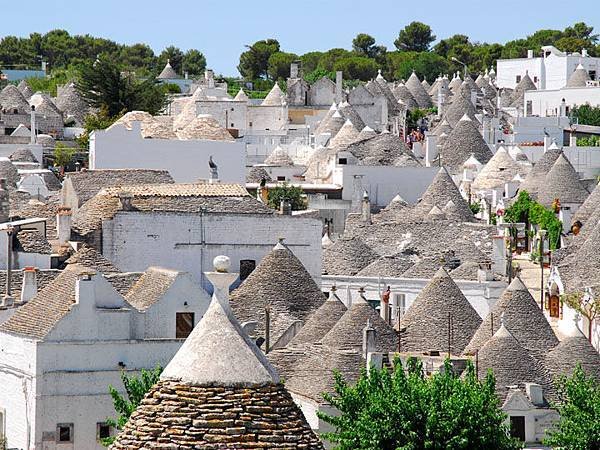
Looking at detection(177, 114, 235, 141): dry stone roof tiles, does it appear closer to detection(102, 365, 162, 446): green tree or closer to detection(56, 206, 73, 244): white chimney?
detection(56, 206, 73, 244): white chimney

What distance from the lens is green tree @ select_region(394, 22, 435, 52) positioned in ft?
536

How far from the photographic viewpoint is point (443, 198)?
64.8 metres

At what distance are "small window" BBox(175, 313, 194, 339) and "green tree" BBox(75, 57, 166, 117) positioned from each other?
47475 millimetres

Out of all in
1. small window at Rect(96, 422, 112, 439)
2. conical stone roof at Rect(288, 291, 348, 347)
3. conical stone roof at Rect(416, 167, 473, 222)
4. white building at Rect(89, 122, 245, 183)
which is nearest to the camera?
small window at Rect(96, 422, 112, 439)

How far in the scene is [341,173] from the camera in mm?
71750

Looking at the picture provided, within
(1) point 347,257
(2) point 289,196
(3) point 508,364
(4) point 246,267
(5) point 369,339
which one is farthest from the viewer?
(2) point 289,196

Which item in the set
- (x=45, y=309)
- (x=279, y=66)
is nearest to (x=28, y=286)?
(x=45, y=309)

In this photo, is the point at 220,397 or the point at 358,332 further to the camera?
the point at 358,332

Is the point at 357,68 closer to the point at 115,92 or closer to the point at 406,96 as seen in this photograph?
the point at 406,96

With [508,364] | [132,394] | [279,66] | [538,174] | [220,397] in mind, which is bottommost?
[508,364]

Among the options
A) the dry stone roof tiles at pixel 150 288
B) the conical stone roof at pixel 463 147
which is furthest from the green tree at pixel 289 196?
the dry stone roof tiles at pixel 150 288

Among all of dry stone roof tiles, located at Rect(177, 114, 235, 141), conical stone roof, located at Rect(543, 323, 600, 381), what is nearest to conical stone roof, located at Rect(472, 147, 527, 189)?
dry stone roof tiles, located at Rect(177, 114, 235, 141)

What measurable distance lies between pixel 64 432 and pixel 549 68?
308ft

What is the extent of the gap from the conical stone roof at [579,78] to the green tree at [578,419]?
79509mm
